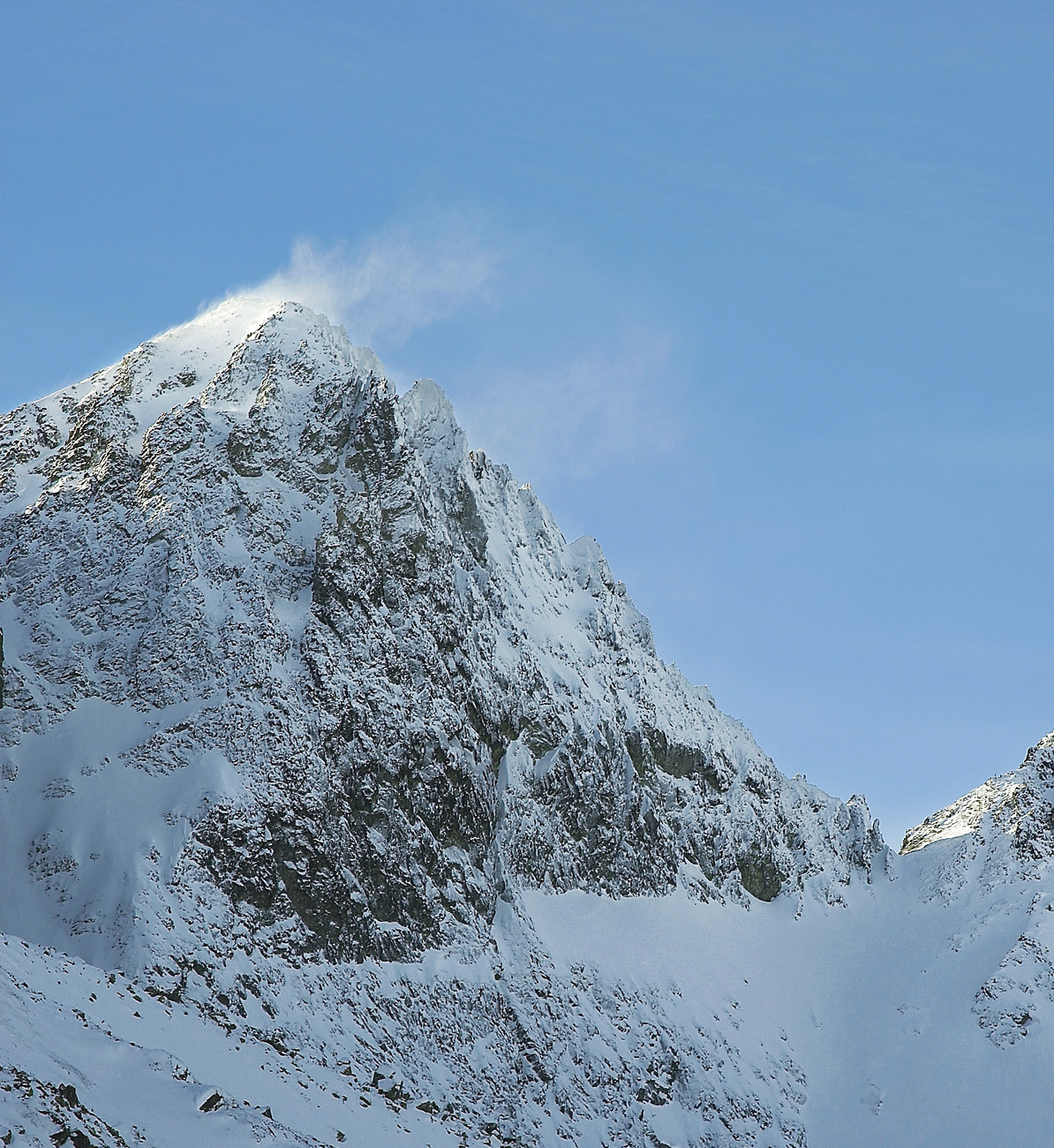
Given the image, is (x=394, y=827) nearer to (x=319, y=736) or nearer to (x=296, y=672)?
(x=319, y=736)

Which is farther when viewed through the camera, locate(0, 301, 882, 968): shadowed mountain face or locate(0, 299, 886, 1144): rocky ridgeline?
locate(0, 301, 882, 968): shadowed mountain face

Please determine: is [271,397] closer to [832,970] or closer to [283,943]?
[283,943]

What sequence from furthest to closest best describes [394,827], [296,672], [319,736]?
[394,827], [296,672], [319,736]

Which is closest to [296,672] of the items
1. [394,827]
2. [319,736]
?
[319,736]

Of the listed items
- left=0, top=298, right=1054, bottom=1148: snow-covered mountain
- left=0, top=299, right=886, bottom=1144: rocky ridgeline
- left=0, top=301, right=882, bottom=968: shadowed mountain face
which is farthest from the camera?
left=0, top=301, right=882, bottom=968: shadowed mountain face

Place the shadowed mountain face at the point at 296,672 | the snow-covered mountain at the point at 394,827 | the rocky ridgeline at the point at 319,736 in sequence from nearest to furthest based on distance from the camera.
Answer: the snow-covered mountain at the point at 394,827 → the rocky ridgeline at the point at 319,736 → the shadowed mountain face at the point at 296,672

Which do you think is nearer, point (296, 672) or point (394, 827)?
point (296, 672)

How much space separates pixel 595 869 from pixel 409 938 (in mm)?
22857

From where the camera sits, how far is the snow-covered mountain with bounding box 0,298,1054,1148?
180ft

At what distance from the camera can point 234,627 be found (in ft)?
217

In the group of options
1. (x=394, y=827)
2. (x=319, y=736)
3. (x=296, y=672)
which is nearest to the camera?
(x=319, y=736)

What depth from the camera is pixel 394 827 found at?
66.8 m

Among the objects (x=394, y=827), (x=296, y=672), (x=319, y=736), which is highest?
(x=296, y=672)

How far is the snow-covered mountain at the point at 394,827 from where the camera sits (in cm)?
5472
